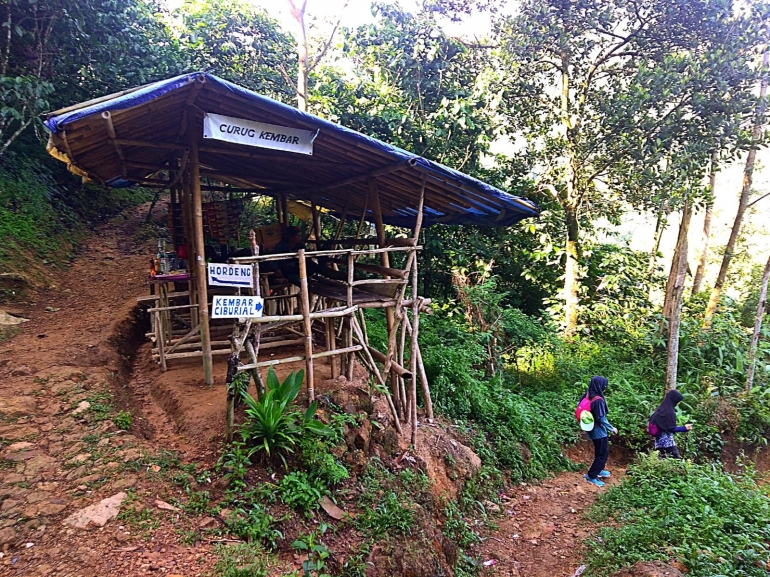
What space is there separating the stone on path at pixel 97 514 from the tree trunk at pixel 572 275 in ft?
31.2

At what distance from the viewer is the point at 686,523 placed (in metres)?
4.46

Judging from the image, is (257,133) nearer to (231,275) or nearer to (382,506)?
(231,275)

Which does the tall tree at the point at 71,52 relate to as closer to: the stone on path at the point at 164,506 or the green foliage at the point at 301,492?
the stone on path at the point at 164,506

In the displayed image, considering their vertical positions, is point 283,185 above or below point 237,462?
above

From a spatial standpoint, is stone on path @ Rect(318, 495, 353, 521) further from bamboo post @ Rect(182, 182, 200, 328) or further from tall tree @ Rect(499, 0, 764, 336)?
tall tree @ Rect(499, 0, 764, 336)

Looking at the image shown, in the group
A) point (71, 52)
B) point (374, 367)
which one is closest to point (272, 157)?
point (374, 367)

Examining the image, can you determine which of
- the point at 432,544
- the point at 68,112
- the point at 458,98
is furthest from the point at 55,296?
the point at 458,98

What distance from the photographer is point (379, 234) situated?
19.5 feet

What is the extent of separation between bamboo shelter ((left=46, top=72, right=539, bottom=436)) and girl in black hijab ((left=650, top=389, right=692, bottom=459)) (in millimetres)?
3442

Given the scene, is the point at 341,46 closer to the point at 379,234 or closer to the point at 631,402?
the point at 379,234

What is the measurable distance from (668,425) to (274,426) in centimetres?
585

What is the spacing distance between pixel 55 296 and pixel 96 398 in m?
5.20

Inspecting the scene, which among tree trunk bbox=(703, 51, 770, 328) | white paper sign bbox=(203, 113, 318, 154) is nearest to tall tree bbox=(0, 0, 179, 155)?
white paper sign bbox=(203, 113, 318, 154)

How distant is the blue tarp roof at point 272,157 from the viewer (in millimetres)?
3842
